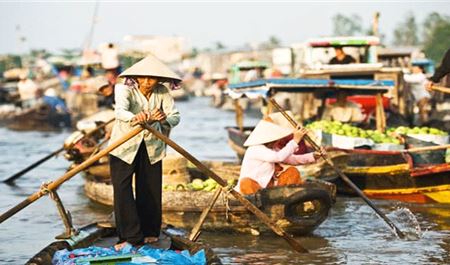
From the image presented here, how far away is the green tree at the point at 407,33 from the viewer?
7206 cm

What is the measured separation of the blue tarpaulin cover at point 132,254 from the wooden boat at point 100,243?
0.06m

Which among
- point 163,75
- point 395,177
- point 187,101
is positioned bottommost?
point 187,101

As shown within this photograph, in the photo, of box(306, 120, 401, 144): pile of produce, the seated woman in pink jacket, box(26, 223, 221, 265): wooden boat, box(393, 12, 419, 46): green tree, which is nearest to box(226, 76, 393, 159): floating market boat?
box(306, 120, 401, 144): pile of produce

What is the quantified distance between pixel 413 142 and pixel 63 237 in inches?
241

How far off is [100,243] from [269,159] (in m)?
1.99

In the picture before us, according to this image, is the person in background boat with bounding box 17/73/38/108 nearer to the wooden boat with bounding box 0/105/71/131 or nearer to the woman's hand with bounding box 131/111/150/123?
the wooden boat with bounding box 0/105/71/131

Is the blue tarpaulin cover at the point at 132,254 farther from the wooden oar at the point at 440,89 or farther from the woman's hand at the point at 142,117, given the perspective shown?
the wooden oar at the point at 440,89

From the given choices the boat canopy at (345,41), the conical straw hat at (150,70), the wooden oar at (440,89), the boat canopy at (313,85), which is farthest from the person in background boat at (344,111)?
the conical straw hat at (150,70)

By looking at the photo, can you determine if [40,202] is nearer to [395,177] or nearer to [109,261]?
[395,177]

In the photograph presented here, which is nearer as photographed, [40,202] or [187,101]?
[40,202]

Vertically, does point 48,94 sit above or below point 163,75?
below

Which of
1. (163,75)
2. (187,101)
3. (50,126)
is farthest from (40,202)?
(187,101)

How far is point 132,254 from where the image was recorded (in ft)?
20.2

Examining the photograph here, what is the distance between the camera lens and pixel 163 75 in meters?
6.34
